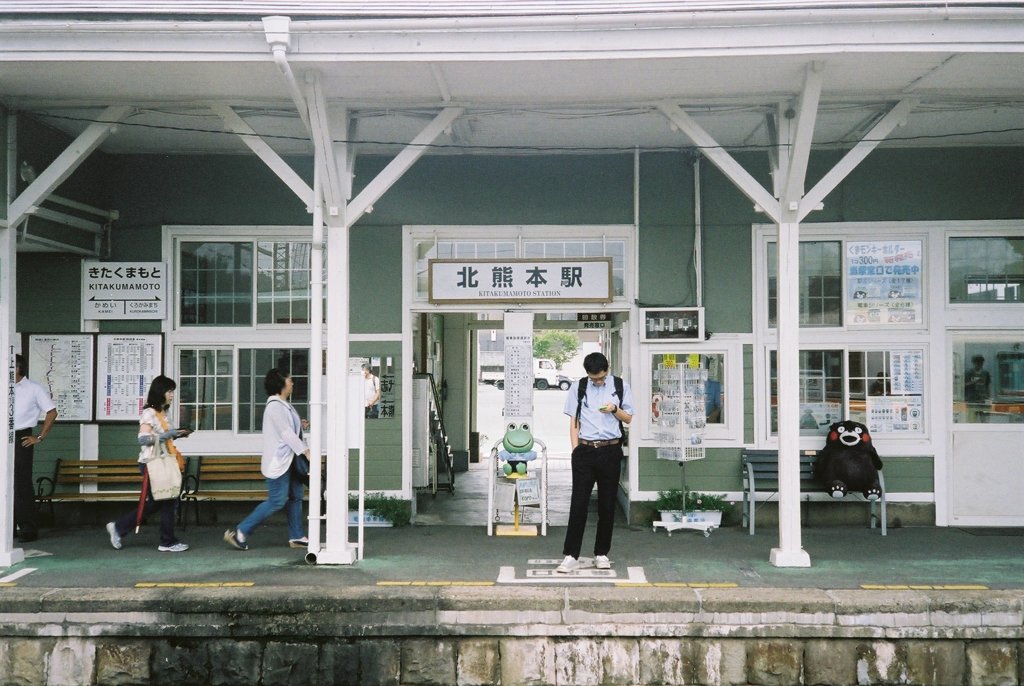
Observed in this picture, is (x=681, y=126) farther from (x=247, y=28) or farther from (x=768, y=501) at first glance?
(x=768, y=501)

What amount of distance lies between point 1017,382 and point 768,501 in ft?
9.26

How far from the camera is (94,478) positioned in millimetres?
8773

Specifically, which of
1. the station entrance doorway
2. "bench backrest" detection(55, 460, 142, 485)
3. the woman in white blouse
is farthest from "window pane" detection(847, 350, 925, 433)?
"bench backrest" detection(55, 460, 142, 485)

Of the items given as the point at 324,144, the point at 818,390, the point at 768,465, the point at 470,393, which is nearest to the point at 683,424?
the point at 768,465

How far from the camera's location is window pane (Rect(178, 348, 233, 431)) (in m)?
9.00

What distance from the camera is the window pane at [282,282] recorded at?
9.09 metres

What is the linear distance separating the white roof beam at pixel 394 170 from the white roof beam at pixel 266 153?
37 centimetres

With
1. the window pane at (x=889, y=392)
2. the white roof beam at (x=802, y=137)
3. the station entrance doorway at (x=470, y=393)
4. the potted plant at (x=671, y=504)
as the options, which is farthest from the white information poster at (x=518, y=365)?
the window pane at (x=889, y=392)

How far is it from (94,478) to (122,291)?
76.5 inches

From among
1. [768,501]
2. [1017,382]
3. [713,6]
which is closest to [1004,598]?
[768,501]

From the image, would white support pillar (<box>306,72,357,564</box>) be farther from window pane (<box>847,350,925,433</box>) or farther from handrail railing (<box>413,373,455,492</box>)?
window pane (<box>847,350,925,433</box>)

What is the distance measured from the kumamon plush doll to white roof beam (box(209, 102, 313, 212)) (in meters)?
5.42

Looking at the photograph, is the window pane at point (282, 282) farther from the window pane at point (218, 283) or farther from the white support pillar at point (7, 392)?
the white support pillar at point (7, 392)

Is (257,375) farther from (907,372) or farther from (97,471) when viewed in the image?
(907,372)
